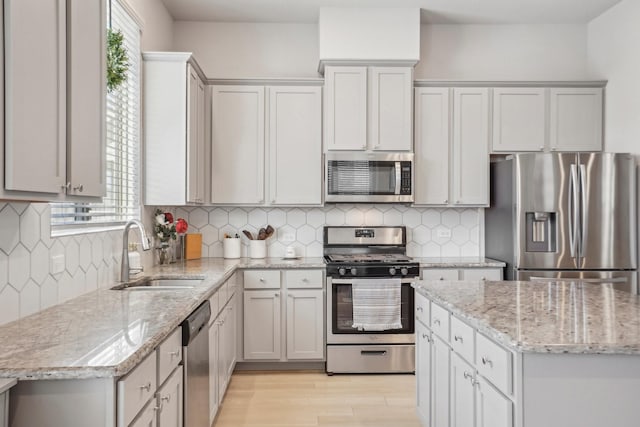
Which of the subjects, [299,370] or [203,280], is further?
[299,370]

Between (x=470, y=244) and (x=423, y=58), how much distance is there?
182cm

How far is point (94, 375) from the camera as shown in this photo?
4.28ft

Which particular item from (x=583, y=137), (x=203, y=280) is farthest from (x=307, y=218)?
(x=583, y=137)

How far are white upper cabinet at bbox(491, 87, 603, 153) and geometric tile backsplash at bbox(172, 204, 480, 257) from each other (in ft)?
2.61

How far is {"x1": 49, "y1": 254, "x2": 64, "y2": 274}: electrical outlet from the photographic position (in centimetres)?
219

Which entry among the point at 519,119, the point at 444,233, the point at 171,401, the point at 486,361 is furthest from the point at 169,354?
the point at 519,119

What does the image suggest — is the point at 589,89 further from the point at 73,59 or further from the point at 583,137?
the point at 73,59

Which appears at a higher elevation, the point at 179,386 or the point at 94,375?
the point at 94,375

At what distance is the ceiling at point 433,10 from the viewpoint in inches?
161

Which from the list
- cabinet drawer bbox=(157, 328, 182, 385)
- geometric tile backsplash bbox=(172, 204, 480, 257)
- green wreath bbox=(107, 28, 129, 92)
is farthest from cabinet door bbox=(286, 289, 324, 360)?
green wreath bbox=(107, 28, 129, 92)

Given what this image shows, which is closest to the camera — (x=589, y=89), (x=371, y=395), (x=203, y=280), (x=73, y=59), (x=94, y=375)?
(x=94, y=375)

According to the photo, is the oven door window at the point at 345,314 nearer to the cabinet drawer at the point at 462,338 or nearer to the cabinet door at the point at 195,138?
the cabinet door at the point at 195,138

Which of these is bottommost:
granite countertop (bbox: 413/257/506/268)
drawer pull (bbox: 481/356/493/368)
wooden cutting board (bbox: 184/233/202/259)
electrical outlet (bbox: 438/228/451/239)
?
drawer pull (bbox: 481/356/493/368)

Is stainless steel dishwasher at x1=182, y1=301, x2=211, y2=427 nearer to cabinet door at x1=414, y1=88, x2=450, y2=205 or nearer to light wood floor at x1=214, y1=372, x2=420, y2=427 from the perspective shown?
light wood floor at x1=214, y1=372, x2=420, y2=427
